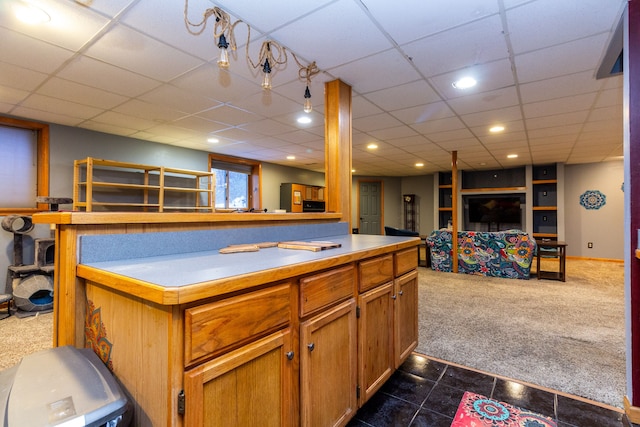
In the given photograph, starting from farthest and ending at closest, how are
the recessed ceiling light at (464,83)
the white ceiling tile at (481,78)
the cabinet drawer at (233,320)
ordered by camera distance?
the recessed ceiling light at (464,83)
the white ceiling tile at (481,78)
the cabinet drawer at (233,320)

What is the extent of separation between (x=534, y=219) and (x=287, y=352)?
882 cm

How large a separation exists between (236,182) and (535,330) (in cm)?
593

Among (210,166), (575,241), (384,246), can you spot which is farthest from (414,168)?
(384,246)

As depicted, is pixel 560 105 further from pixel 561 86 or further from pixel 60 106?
pixel 60 106

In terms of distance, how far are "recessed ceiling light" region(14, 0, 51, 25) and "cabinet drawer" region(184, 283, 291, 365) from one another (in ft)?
7.28

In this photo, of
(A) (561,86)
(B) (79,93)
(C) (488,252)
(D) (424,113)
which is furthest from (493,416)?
(B) (79,93)

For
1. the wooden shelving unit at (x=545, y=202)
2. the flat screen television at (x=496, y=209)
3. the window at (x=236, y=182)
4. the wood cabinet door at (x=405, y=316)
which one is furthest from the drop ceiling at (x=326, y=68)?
the flat screen television at (x=496, y=209)

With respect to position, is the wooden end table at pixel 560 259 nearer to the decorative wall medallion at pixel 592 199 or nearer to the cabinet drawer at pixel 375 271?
the decorative wall medallion at pixel 592 199

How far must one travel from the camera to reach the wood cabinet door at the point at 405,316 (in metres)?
1.93

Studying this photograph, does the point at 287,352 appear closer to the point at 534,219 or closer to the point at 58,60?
the point at 58,60

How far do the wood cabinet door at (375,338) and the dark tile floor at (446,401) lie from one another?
151 millimetres

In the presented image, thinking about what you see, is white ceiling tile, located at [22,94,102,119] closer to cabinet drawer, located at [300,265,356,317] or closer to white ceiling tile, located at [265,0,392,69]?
white ceiling tile, located at [265,0,392,69]

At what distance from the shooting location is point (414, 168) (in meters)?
8.16

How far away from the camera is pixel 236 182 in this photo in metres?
6.97
